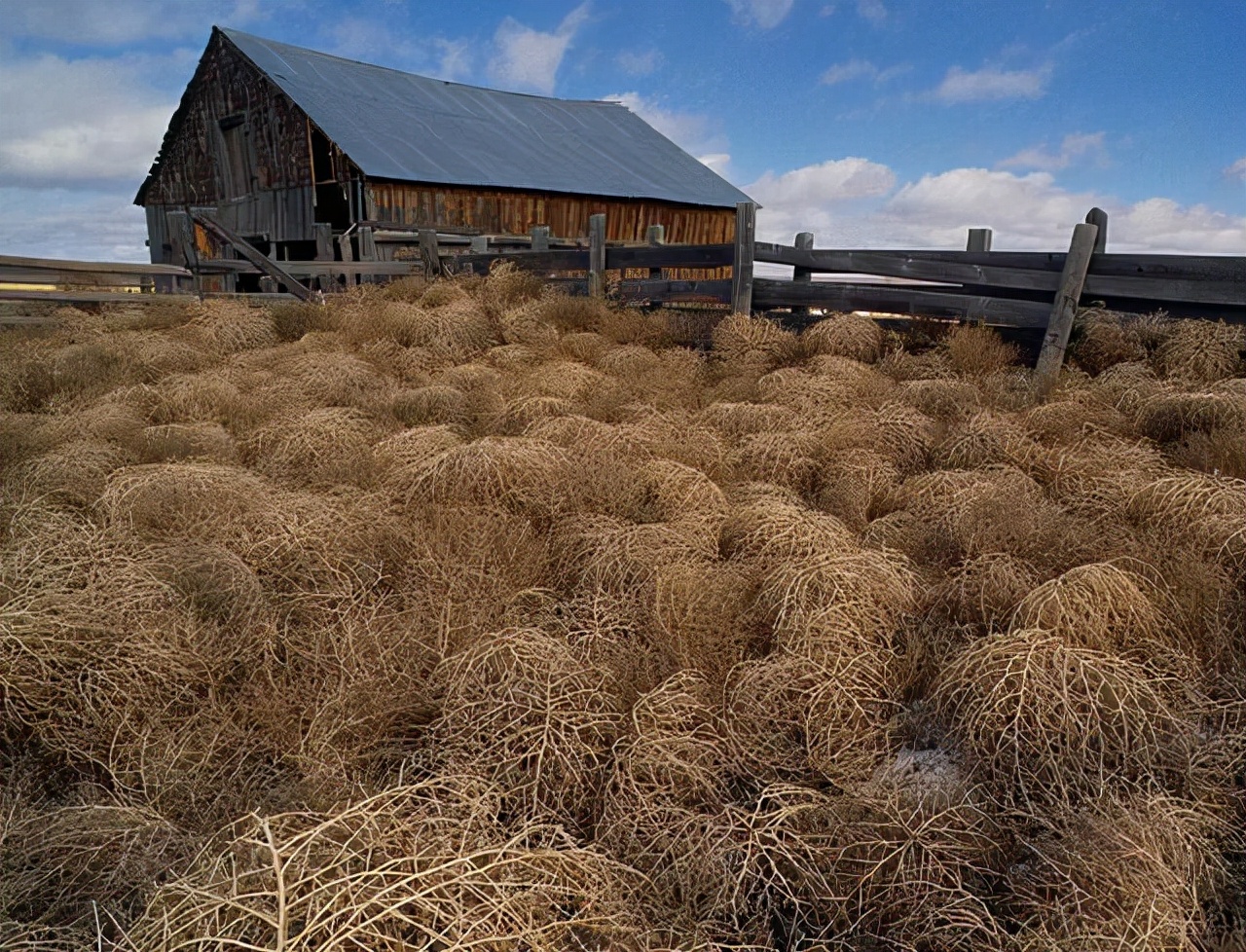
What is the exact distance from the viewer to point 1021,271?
316 inches

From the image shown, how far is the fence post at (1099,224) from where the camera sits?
7629 millimetres

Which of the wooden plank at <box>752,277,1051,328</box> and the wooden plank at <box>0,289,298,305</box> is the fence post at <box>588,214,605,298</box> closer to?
the wooden plank at <box>752,277,1051,328</box>

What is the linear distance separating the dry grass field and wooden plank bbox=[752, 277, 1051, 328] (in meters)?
2.09

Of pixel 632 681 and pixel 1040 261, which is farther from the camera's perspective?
pixel 1040 261

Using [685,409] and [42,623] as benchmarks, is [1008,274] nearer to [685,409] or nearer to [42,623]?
[685,409]

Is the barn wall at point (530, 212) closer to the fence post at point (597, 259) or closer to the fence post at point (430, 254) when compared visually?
the fence post at point (430, 254)

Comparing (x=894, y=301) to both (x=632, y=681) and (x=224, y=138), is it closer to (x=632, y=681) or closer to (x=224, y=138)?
(x=632, y=681)

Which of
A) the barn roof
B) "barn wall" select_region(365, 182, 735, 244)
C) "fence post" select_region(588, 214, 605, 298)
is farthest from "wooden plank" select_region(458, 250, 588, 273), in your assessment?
the barn roof

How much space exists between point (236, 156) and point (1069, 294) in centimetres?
2247

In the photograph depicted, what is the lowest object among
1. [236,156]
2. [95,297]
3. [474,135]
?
[95,297]

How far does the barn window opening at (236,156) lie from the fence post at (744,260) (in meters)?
17.9

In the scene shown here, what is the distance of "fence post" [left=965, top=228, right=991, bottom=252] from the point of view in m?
9.26

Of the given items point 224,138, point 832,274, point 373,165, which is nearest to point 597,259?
point 832,274

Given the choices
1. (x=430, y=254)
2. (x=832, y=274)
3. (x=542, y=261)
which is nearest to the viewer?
(x=832, y=274)
